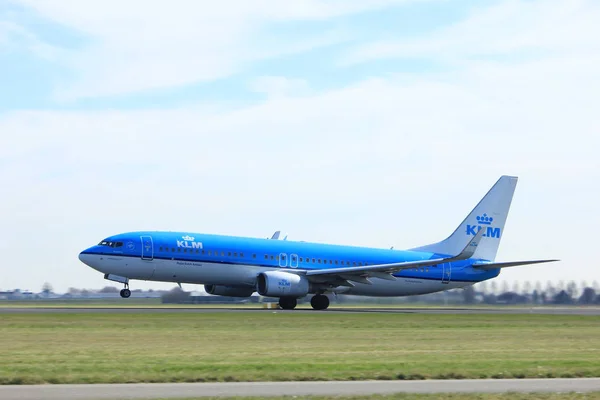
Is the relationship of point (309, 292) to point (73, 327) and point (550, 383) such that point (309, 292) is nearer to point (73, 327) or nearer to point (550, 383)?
point (73, 327)

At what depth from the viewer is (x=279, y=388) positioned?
1641 cm

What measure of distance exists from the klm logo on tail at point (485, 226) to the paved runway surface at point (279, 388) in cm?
4620

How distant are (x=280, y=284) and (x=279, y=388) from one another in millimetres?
35314

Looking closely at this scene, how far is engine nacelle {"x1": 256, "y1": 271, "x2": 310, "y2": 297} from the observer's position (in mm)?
51531

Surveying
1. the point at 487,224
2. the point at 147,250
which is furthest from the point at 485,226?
the point at 147,250

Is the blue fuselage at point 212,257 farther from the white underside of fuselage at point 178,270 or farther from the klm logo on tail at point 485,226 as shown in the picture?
the klm logo on tail at point 485,226

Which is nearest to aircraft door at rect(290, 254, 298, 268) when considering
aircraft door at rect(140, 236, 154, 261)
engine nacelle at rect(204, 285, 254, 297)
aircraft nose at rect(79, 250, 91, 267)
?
engine nacelle at rect(204, 285, 254, 297)

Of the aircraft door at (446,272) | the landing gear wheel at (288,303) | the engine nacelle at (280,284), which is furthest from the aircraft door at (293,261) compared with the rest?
the aircraft door at (446,272)

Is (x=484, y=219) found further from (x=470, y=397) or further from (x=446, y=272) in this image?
(x=470, y=397)

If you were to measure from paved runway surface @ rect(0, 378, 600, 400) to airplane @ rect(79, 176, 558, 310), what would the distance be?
108 ft

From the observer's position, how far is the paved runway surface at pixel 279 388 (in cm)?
1532

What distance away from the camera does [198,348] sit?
80.6ft

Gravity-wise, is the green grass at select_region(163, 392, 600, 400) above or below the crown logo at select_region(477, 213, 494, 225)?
below

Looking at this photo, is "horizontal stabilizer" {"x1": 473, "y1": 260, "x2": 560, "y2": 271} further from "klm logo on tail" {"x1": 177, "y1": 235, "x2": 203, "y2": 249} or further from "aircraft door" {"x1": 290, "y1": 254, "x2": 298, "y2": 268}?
"klm logo on tail" {"x1": 177, "y1": 235, "x2": 203, "y2": 249}
